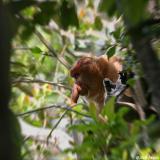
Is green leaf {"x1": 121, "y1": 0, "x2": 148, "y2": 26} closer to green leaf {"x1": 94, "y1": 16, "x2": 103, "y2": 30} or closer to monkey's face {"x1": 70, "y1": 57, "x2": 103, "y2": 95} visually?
monkey's face {"x1": 70, "y1": 57, "x2": 103, "y2": 95}

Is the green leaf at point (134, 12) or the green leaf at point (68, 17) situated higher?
the green leaf at point (68, 17)

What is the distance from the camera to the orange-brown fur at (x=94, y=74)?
2850 mm

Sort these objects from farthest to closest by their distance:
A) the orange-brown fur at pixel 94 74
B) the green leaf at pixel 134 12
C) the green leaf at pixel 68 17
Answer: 1. the orange-brown fur at pixel 94 74
2. the green leaf at pixel 68 17
3. the green leaf at pixel 134 12

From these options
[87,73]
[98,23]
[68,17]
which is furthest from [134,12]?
[98,23]

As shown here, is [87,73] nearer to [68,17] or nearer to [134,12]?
[68,17]

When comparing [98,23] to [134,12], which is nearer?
[134,12]

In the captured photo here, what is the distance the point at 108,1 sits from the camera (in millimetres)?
915

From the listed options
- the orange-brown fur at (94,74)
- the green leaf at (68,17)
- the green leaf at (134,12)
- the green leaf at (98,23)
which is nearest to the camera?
the green leaf at (134,12)

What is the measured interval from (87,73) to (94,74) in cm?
6

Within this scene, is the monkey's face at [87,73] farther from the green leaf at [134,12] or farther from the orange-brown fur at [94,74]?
the green leaf at [134,12]

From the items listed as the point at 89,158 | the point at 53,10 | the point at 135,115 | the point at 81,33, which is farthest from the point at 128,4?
the point at 81,33

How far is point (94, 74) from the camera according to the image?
2.96 m

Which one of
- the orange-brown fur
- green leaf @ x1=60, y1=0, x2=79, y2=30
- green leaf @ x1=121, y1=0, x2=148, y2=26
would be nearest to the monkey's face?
the orange-brown fur

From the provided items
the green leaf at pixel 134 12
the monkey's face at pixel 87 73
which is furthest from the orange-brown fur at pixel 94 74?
the green leaf at pixel 134 12
